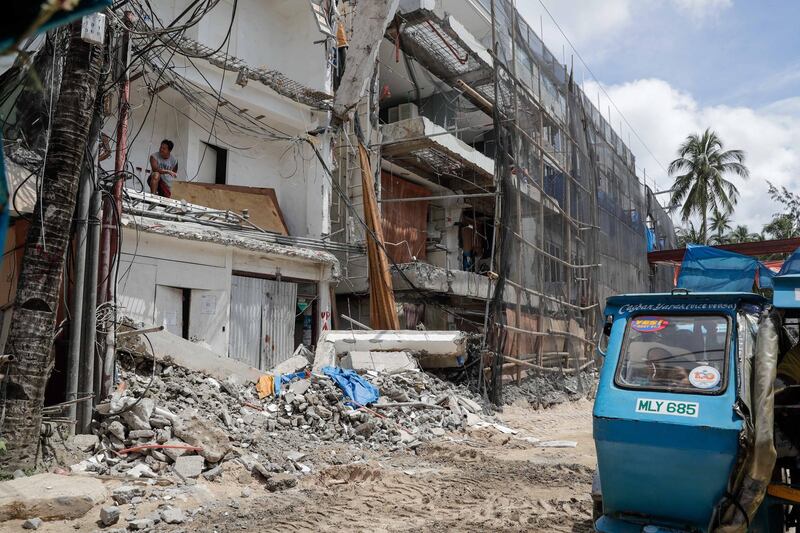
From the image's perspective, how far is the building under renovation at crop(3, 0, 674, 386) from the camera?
12211 millimetres

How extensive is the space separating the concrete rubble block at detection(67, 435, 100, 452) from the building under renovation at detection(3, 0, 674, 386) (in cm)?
364

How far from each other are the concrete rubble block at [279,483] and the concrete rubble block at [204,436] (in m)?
0.74

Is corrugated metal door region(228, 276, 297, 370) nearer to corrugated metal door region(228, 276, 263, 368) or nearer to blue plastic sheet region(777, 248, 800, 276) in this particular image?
corrugated metal door region(228, 276, 263, 368)

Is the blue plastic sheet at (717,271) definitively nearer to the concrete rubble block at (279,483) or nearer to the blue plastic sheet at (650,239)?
the blue plastic sheet at (650,239)

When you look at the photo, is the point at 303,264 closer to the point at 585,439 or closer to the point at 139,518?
the point at 585,439

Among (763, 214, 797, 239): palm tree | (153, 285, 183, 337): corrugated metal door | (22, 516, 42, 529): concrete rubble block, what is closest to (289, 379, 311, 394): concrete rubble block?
(153, 285, 183, 337): corrugated metal door

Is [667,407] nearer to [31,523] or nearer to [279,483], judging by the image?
[279,483]

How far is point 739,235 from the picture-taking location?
46.2m

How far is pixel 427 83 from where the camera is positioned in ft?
63.4

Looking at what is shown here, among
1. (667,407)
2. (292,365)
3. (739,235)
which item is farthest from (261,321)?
(739,235)

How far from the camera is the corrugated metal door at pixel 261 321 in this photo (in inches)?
511

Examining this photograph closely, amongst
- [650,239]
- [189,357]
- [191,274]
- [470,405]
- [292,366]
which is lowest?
[470,405]

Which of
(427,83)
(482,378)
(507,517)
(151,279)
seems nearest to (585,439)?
(482,378)

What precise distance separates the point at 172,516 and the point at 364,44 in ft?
27.2
